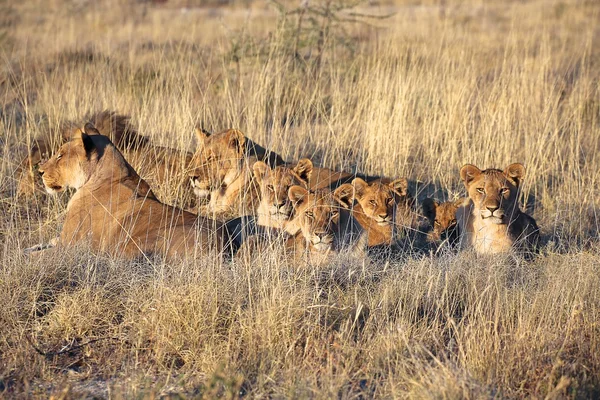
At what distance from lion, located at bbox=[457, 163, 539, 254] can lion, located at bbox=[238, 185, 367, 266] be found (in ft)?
2.88

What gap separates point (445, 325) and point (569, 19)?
17.4 meters

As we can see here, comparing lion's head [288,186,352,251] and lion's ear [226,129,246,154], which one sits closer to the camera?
lion's head [288,186,352,251]

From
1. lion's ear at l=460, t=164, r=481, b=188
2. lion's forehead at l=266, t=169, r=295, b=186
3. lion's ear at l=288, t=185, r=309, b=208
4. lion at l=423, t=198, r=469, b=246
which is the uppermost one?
lion's ear at l=460, t=164, r=481, b=188

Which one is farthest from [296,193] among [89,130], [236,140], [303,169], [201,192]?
[89,130]

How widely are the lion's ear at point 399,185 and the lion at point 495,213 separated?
460 mm

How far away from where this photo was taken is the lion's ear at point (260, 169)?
6602 mm

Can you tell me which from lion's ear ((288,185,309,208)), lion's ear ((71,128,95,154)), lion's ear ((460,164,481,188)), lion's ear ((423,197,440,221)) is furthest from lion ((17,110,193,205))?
lion's ear ((460,164,481,188))

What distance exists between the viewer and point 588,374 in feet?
14.1

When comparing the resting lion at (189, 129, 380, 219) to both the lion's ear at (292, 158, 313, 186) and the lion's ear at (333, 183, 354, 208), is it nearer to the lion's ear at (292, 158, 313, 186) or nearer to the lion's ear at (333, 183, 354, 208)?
the lion's ear at (292, 158, 313, 186)

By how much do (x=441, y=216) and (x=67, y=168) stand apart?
2.91 meters

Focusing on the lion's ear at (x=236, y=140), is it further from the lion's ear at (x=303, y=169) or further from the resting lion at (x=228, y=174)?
the lion's ear at (x=303, y=169)

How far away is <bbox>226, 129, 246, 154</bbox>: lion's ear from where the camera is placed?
745cm

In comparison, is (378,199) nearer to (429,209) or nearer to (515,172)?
(429,209)

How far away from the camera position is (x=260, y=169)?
667 cm
